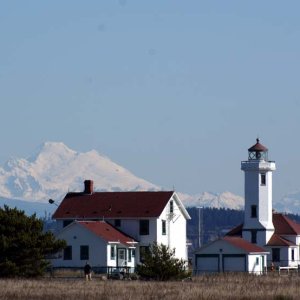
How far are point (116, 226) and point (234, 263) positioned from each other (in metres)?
9.27

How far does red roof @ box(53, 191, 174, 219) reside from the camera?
318 feet

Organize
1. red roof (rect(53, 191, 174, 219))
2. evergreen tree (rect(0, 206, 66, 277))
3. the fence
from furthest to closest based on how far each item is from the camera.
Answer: red roof (rect(53, 191, 174, 219)) → the fence → evergreen tree (rect(0, 206, 66, 277))

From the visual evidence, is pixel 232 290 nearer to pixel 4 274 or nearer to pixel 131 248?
pixel 4 274

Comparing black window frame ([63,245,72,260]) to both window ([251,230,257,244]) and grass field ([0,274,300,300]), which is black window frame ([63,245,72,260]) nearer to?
window ([251,230,257,244])

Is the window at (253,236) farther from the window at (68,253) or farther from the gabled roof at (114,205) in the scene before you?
the window at (68,253)

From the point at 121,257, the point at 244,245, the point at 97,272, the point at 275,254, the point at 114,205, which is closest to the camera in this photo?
the point at 97,272

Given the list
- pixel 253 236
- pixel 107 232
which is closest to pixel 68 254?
pixel 107 232

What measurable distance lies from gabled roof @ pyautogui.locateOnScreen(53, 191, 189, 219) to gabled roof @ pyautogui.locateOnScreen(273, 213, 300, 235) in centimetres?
1347

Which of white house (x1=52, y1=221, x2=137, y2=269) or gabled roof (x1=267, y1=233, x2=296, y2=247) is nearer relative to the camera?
white house (x1=52, y1=221, x2=137, y2=269)

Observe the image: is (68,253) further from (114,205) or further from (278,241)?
(278,241)

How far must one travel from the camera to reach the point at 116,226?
319 ft

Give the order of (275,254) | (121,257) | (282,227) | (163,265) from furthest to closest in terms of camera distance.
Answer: (282,227)
(275,254)
(121,257)
(163,265)

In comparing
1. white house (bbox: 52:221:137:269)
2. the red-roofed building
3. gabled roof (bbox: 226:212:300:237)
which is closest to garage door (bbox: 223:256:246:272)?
white house (bbox: 52:221:137:269)

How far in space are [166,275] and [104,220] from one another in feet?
94.4
